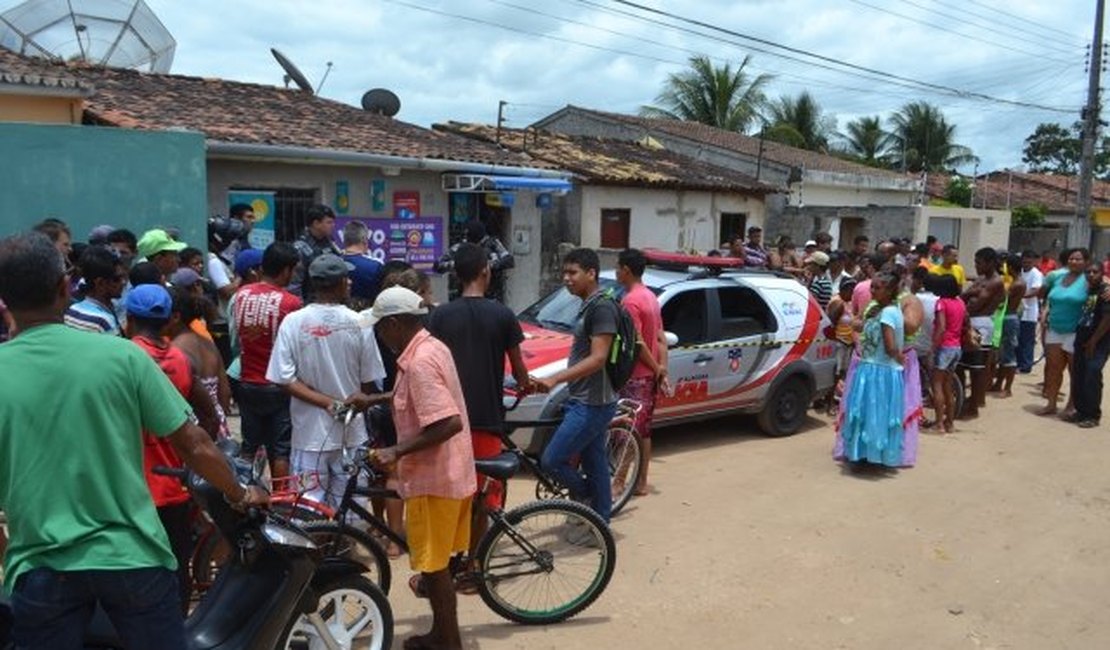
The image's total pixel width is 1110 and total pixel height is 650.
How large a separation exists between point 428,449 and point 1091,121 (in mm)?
25871

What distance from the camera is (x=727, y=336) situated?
7.96m

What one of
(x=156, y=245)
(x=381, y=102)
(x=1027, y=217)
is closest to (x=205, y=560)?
(x=156, y=245)

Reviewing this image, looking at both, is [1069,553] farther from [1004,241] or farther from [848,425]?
[1004,241]

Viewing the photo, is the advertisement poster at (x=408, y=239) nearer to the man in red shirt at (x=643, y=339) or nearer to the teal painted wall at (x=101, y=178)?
the teal painted wall at (x=101, y=178)

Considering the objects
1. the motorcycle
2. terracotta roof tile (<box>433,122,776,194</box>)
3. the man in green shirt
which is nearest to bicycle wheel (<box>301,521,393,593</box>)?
the motorcycle

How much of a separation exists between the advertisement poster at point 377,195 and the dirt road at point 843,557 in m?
6.01

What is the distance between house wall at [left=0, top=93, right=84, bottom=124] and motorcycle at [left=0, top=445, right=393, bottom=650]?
8.12 m

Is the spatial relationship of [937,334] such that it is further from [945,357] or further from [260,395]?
[260,395]

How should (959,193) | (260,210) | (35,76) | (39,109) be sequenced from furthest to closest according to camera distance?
1. (959,193)
2. (260,210)
3. (39,109)
4. (35,76)

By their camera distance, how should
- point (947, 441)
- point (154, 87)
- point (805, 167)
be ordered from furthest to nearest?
point (805, 167) → point (154, 87) → point (947, 441)

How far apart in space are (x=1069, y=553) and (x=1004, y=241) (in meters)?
24.4

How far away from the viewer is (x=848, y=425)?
747 cm

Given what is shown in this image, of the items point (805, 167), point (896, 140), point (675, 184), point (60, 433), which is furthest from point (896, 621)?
point (896, 140)

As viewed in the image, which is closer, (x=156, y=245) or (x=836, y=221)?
(x=156, y=245)
